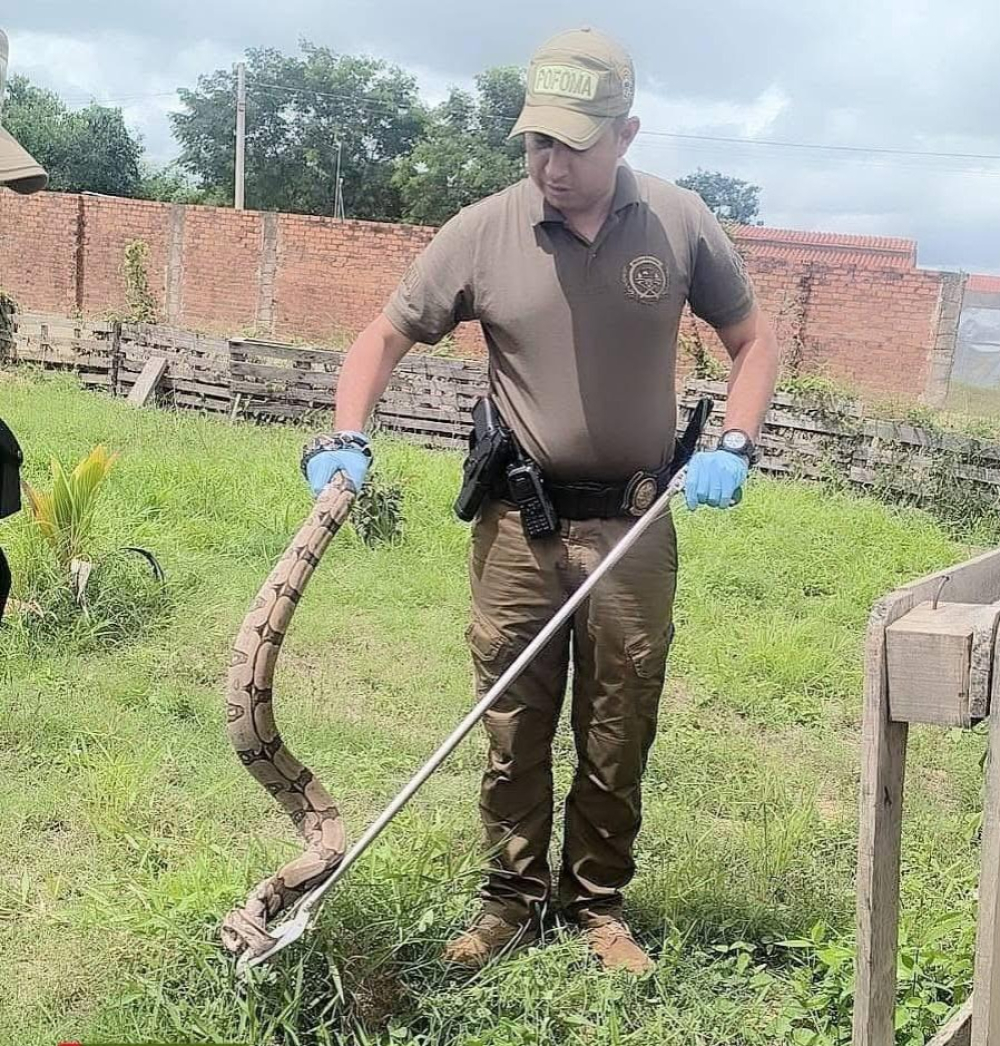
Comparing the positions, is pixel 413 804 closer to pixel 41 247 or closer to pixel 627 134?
pixel 627 134

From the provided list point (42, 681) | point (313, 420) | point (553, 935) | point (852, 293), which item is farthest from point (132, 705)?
point (852, 293)

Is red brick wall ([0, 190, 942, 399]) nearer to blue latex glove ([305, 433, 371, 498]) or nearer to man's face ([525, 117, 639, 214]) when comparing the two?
man's face ([525, 117, 639, 214])

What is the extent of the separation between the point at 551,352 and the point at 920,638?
127 cm

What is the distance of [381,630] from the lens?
5359 millimetres

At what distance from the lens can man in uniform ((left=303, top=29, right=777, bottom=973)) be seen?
96.8 inches

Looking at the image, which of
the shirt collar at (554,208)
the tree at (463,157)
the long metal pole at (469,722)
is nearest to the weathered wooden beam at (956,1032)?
the long metal pole at (469,722)

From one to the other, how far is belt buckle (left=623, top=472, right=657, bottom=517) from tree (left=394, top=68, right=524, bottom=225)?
118 ft

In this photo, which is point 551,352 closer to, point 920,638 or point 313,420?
point 920,638

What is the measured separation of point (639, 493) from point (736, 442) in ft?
0.79

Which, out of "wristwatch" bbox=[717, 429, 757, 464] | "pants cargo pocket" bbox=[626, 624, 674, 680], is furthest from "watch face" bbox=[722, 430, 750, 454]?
"pants cargo pocket" bbox=[626, 624, 674, 680]

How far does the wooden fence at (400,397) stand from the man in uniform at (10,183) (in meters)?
5.41

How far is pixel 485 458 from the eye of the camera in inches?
101

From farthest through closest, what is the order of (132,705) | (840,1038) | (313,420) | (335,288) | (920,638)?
(335,288) < (313,420) < (132,705) < (840,1038) < (920,638)

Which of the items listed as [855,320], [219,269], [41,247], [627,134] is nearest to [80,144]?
[41,247]
